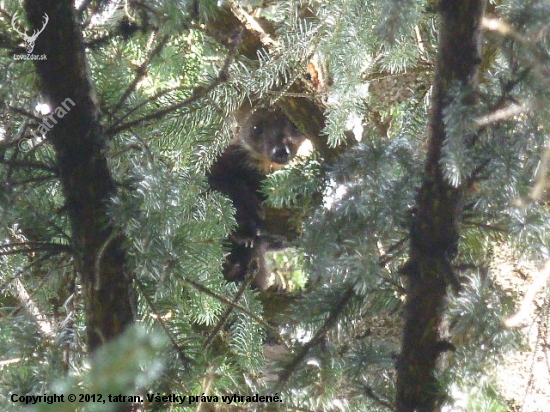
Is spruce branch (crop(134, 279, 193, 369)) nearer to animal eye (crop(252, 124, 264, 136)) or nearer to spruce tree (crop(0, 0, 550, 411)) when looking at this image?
spruce tree (crop(0, 0, 550, 411))

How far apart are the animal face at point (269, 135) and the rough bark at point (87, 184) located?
2.09 meters

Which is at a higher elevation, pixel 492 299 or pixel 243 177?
pixel 243 177

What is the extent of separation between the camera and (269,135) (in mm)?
2988

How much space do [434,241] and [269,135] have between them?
2282mm

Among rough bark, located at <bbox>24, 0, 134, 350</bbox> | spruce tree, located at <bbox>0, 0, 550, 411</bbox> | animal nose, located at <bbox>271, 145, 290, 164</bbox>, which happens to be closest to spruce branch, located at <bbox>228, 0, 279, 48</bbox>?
spruce tree, located at <bbox>0, 0, 550, 411</bbox>

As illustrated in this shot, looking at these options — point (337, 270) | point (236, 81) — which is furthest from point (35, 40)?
point (337, 270)

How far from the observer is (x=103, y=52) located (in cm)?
85

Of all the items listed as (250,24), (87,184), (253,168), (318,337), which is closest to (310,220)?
(318,337)

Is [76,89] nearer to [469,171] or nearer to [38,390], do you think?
[38,390]

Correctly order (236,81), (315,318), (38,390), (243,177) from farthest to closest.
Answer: (243,177) < (236,81) < (315,318) < (38,390)

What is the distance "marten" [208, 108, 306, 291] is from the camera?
2.48m

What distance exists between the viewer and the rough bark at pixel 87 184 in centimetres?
71

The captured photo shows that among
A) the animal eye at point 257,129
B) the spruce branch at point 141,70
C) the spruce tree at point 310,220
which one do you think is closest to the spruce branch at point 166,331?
the spruce tree at point 310,220

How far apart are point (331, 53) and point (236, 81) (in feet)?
0.60
